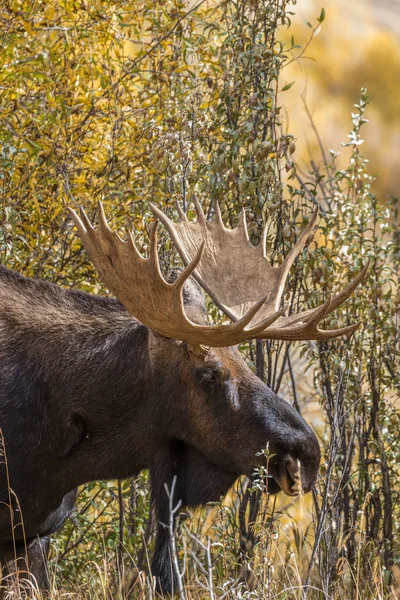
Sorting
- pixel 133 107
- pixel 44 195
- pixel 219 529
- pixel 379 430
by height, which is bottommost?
pixel 219 529

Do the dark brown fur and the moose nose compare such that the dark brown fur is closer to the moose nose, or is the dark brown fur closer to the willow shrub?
the moose nose

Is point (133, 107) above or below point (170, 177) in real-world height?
above

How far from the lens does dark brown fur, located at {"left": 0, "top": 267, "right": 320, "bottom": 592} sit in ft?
15.5

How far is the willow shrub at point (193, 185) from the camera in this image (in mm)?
5859

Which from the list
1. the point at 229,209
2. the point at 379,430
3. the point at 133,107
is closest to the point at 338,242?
the point at 229,209

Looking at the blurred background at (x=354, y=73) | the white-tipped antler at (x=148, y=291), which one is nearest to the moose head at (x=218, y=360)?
the white-tipped antler at (x=148, y=291)

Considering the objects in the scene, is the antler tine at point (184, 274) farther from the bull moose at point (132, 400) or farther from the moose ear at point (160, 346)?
the moose ear at point (160, 346)

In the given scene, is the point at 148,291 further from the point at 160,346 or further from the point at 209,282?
the point at 209,282

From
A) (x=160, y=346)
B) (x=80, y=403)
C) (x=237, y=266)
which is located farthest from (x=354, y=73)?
(x=80, y=403)

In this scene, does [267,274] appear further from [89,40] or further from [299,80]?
[299,80]

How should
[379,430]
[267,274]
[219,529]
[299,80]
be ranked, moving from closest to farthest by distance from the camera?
1. [219,529]
2. [267,274]
3. [379,430]
4. [299,80]

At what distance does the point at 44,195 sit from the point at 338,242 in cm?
166

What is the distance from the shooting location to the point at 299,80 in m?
20.8

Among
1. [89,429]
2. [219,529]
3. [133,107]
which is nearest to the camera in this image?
[219,529]
